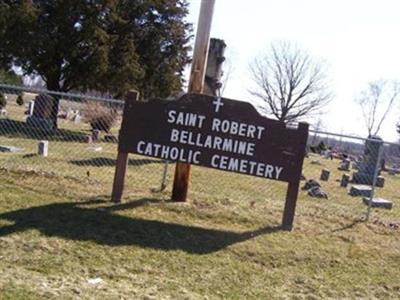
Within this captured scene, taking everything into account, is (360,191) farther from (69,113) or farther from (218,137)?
(69,113)

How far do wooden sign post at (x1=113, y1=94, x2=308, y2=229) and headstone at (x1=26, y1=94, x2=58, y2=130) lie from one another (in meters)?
17.0

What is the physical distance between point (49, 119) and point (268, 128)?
19.0 meters

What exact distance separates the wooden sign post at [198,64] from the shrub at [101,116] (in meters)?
17.9

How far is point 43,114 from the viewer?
969 inches

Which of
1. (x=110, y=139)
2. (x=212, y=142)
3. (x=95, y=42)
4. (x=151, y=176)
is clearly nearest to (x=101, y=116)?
(x=95, y=42)

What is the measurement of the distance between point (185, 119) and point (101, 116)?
1989 centimetres

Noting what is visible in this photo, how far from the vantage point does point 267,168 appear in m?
7.32

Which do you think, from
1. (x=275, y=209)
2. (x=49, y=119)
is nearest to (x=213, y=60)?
(x=275, y=209)

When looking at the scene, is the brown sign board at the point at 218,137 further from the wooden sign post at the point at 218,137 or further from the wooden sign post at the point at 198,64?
the wooden sign post at the point at 198,64

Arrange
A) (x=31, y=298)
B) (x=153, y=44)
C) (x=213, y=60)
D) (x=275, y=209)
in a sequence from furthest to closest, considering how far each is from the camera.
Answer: (x=153, y=44)
(x=213, y=60)
(x=275, y=209)
(x=31, y=298)

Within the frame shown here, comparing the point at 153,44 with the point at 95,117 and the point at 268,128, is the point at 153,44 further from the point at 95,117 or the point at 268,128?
the point at 268,128

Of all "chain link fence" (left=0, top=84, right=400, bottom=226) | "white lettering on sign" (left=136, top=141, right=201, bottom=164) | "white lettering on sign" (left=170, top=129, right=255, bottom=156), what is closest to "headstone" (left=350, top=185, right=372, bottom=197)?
"chain link fence" (left=0, top=84, right=400, bottom=226)

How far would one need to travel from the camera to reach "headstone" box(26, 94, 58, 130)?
942 inches

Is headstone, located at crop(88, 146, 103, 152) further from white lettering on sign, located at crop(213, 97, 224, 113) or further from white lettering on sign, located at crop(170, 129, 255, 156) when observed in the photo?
white lettering on sign, located at crop(213, 97, 224, 113)
